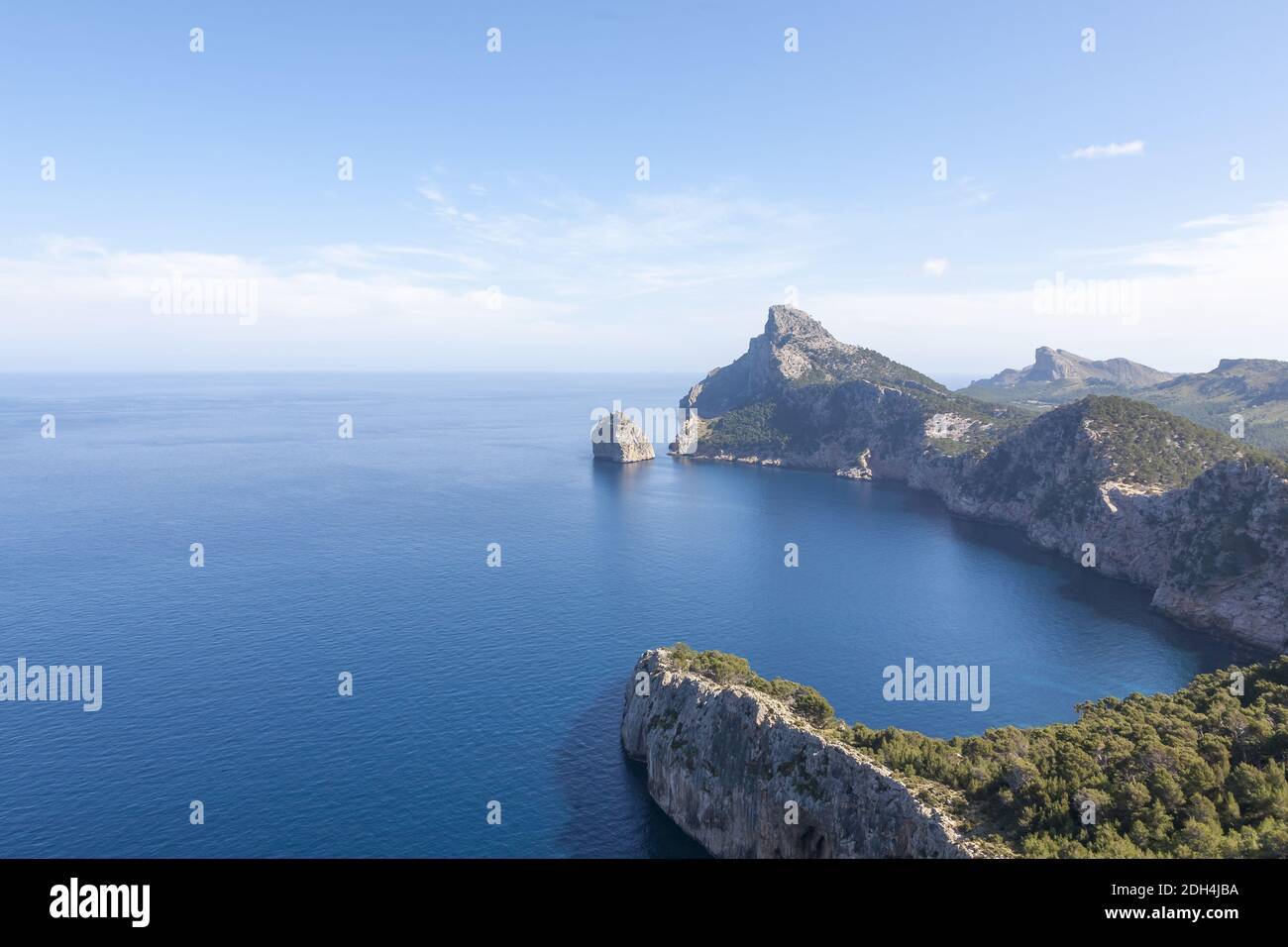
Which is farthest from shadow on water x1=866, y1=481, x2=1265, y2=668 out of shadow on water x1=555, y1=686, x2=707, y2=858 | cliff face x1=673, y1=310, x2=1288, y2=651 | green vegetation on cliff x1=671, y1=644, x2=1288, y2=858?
shadow on water x1=555, y1=686, x2=707, y2=858

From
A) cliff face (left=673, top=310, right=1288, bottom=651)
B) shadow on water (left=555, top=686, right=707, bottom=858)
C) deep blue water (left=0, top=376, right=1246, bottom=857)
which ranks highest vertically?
cliff face (left=673, top=310, right=1288, bottom=651)

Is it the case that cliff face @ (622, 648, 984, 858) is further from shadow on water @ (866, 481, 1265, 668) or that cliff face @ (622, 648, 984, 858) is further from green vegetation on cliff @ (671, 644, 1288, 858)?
shadow on water @ (866, 481, 1265, 668)

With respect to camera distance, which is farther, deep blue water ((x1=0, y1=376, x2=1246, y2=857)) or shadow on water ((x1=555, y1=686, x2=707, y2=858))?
deep blue water ((x1=0, y1=376, x2=1246, y2=857))

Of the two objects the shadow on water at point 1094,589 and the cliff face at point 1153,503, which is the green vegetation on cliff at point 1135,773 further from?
the cliff face at point 1153,503

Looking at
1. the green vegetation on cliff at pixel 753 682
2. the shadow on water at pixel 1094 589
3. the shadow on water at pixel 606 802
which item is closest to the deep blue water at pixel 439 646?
the shadow on water at pixel 606 802
